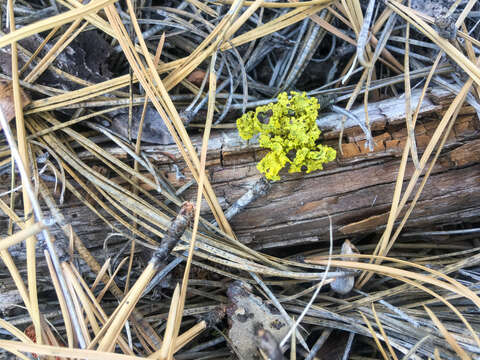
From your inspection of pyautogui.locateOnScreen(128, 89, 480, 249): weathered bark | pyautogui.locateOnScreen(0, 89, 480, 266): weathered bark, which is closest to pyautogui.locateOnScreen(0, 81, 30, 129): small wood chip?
pyautogui.locateOnScreen(0, 89, 480, 266): weathered bark

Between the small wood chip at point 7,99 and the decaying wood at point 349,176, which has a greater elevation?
the small wood chip at point 7,99

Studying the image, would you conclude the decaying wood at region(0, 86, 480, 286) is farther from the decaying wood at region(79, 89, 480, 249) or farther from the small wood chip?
the small wood chip

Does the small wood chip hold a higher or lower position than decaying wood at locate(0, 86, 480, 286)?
higher

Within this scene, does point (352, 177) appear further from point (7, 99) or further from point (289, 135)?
point (7, 99)

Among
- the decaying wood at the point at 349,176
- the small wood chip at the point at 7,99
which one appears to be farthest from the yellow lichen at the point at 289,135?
the small wood chip at the point at 7,99

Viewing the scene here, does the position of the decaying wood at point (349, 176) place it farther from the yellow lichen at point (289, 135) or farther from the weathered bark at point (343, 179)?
the yellow lichen at point (289, 135)

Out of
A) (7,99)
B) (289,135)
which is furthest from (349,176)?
(7,99)

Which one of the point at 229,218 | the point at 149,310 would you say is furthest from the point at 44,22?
the point at 149,310

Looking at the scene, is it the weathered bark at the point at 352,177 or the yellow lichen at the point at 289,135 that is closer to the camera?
the yellow lichen at the point at 289,135
